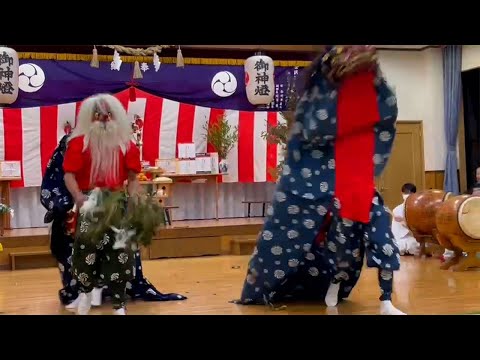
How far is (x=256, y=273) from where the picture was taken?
13.1ft

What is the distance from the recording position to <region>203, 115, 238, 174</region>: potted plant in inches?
354

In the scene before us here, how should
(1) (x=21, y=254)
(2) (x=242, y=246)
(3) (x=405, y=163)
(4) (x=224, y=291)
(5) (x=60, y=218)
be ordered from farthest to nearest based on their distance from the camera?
(3) (x=405, y=163)
(2) (x=242, y=246)
(1) (x=21, y=254)
(4) (x=224, y=291)
(5) (x=60, y=218)

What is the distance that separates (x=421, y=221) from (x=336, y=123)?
307 cm

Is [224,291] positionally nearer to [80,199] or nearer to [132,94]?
[80,199]

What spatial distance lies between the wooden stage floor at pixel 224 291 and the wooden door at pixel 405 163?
11.0 ft

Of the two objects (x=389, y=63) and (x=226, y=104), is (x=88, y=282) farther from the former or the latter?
(x=389, y=63)

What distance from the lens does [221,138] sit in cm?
899

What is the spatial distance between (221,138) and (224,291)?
178 inches

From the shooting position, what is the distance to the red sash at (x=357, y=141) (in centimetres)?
360

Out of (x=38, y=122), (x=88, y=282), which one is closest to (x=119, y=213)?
(x=88, y=282)

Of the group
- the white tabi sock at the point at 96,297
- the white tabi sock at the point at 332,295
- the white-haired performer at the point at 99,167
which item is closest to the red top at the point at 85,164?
the white-haired performer at the point at 99,167

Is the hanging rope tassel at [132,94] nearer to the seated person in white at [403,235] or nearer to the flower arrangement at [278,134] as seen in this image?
the flower arrangement at [278,134]

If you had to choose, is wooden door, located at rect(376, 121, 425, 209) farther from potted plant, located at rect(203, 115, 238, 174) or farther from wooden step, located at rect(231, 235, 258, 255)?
wooden step, located at rect(231, 235, 258, 255)

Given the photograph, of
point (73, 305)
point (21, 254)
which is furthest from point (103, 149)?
point (21, 254)
